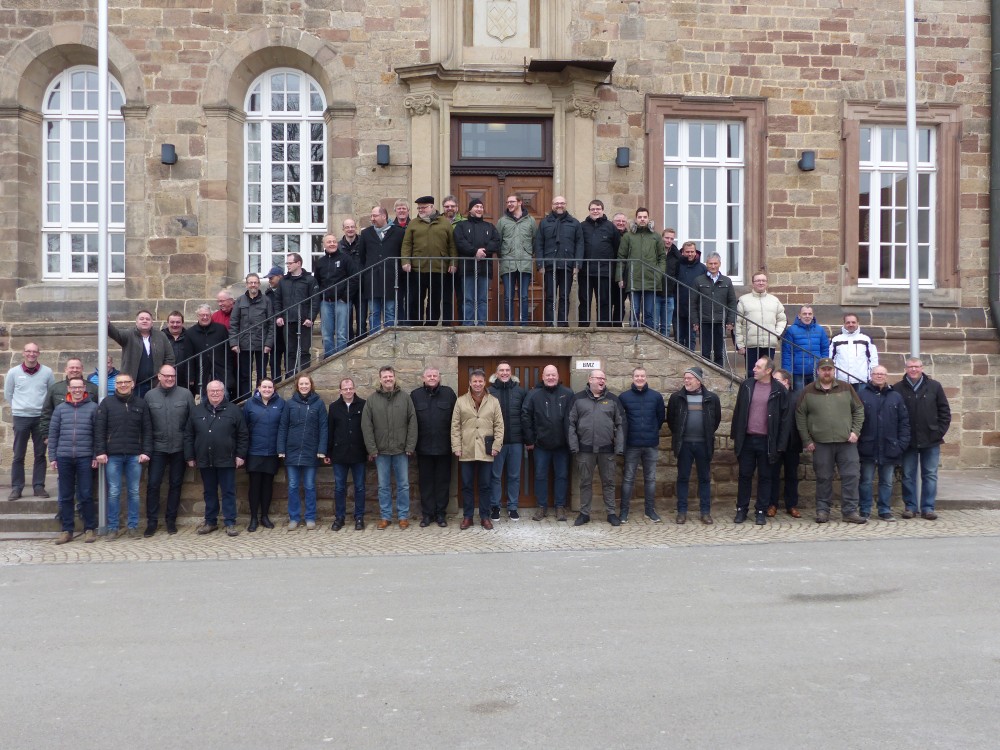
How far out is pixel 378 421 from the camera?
10.7 metres

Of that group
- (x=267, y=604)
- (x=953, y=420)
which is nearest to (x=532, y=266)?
(x=267, y=604)

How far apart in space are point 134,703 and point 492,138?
35.2ft

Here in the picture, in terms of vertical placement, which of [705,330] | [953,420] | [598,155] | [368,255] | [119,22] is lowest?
[953,420]

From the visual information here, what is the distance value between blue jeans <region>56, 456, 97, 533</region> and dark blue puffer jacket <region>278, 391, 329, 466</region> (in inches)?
77.6

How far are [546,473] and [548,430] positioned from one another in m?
0.59

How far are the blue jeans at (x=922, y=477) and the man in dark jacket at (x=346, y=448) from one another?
6.02 m

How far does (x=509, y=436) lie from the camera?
36.4 ft

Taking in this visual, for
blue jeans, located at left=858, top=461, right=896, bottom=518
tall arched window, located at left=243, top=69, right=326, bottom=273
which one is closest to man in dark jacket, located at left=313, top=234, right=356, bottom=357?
tall arched window, located at left=243, top=69, right=326, bottom=273

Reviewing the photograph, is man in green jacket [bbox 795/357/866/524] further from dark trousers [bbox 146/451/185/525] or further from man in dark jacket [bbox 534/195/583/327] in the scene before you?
dark trousers [bbox 146/451/185/525]

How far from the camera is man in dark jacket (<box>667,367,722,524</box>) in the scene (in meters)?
10.9

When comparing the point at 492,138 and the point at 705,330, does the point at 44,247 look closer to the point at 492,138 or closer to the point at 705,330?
the point at 492,138

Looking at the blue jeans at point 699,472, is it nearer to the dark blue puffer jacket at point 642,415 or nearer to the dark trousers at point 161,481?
the dark blue puffer jacket at point 642,415

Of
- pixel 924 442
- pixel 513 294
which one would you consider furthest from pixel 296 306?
pixel 924 442

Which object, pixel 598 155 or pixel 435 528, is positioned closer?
pixel 435 528
